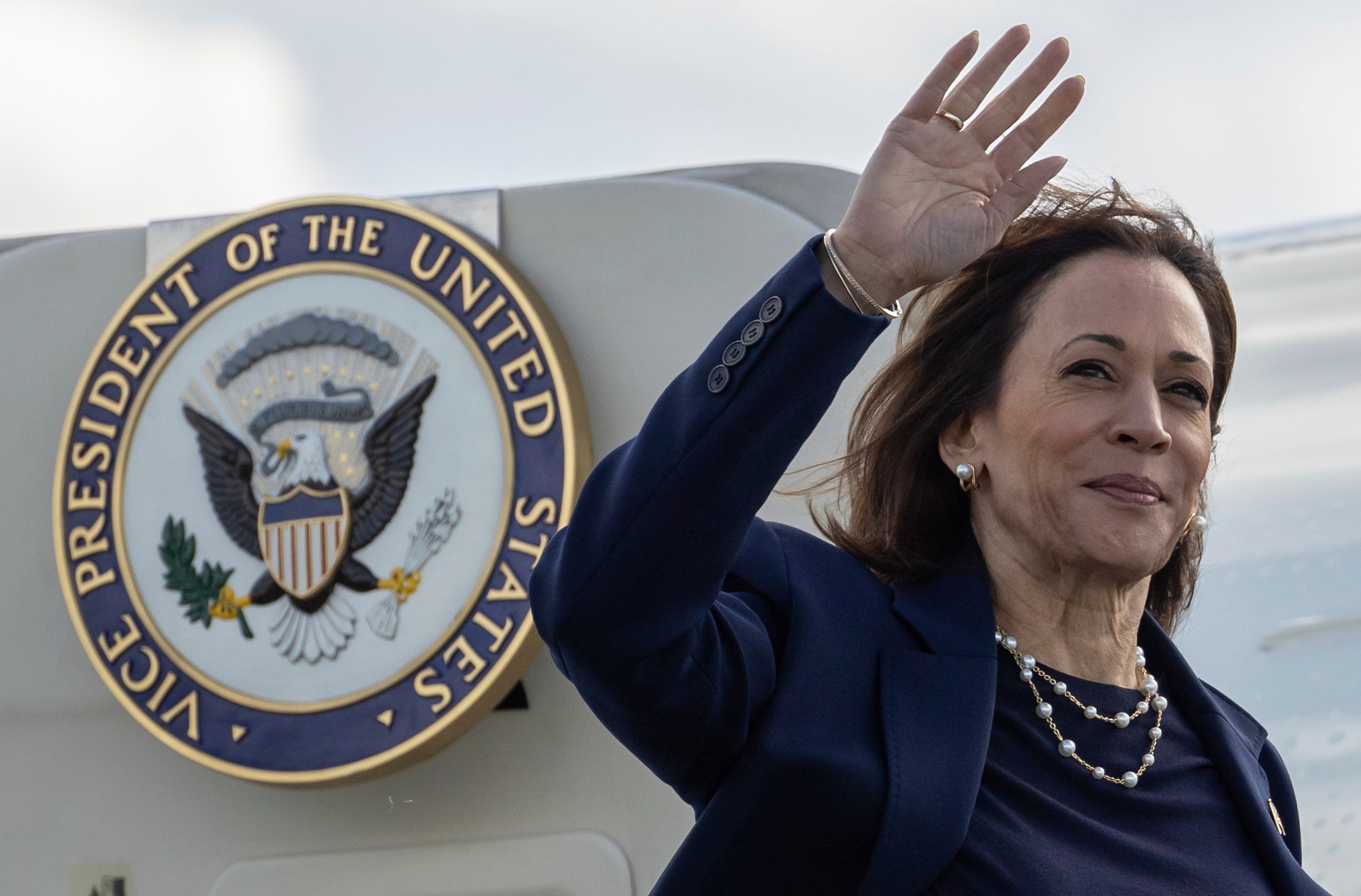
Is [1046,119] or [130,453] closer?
[1046,119]

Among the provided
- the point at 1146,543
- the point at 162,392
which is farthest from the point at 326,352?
the point at 1146,543

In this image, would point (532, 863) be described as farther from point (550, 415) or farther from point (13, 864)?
point (13, 864)

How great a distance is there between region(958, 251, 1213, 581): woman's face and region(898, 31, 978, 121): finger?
0.37m

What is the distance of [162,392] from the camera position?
3025 millimetres

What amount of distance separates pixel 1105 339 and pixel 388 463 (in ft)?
6.02

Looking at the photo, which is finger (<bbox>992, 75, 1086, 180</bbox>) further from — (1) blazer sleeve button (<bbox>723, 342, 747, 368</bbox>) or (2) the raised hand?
(1) blazer sleeve button (<bbox>723, 342, 747, 368</bbox>)

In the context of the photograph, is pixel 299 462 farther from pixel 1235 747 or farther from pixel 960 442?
pixel 1235 747

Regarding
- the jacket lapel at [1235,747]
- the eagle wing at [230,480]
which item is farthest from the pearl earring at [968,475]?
the eagle wing at [230,480]

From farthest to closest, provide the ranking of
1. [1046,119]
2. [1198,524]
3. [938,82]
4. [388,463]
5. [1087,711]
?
[388,463] → [1198,524] → [1087,711] → [1046,119] → [938,82]

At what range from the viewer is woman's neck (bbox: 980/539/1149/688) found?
1.40 m

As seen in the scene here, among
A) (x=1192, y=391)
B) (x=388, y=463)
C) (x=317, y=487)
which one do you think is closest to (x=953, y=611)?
(x=1192, y=391)

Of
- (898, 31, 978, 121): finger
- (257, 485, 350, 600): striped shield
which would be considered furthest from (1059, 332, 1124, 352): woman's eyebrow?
(257, 485, 350, 600): striped shield

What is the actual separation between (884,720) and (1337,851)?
173cm

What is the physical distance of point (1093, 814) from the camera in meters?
1.26
